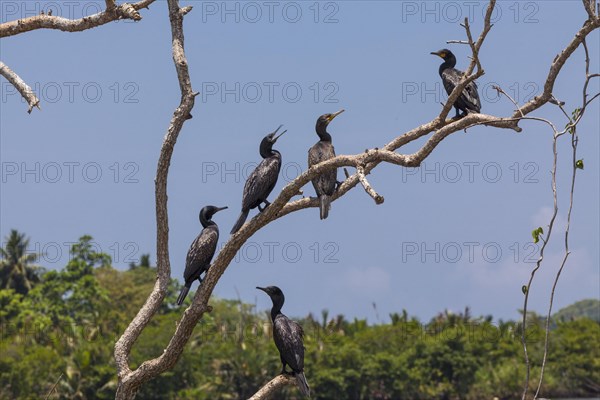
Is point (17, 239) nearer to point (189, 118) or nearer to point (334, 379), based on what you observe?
point (334, 379)

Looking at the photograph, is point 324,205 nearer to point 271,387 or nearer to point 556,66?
point 271,387

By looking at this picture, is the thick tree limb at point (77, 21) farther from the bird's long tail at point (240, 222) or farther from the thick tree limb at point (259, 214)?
the bird's long tail at point (240, 222)

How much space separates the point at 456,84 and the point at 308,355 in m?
34.9

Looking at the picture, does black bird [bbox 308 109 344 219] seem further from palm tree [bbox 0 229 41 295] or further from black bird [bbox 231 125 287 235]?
palm tree [bbox 0 229 41 295]

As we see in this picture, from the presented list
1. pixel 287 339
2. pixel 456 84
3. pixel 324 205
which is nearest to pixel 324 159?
pixel 324 205

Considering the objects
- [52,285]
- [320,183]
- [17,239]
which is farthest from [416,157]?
[17,239]

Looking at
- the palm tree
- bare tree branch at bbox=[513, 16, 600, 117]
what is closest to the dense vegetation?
the palm tree

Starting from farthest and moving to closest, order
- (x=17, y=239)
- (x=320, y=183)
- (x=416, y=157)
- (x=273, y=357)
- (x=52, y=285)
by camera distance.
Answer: (x=17, y=239) → (x=52, y=285) → (x=273, y=357) → (x=320, y=183) → (x=416, y=157)

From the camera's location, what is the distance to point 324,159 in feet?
29.8

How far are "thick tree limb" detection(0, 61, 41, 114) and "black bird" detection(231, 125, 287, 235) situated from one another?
1804 millimetres

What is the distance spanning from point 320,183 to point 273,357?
34.4 m

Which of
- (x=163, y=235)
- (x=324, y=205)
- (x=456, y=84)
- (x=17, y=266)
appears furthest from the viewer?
(x=17, y=266)

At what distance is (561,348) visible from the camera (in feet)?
150

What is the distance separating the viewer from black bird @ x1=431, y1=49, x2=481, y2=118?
9195 millimetres
